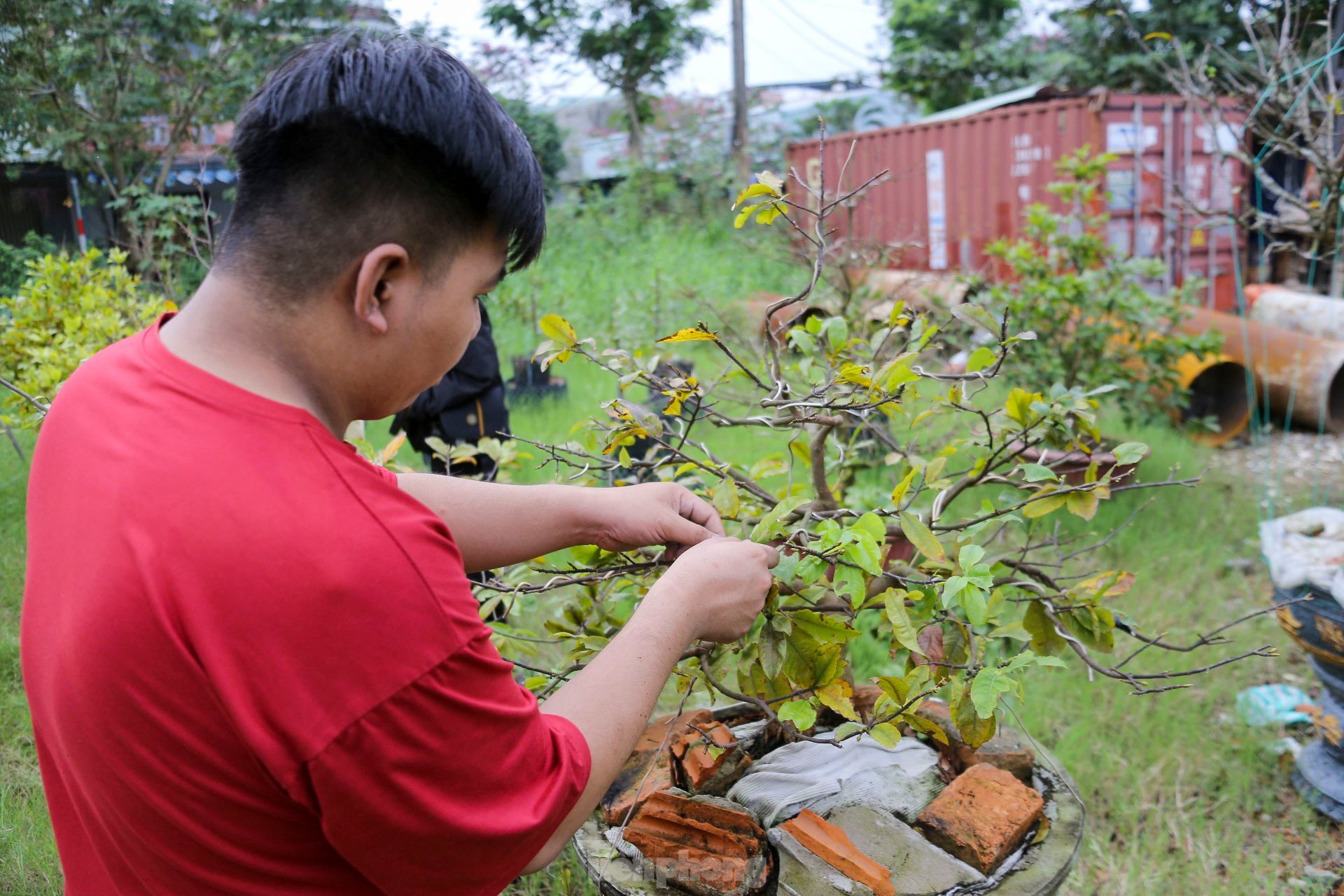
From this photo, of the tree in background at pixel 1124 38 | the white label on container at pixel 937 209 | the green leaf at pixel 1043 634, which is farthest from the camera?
the tree in background at pixel 1124 38

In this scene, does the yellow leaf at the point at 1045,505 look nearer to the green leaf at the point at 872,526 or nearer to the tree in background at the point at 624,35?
the green leaf at the point at 872,526

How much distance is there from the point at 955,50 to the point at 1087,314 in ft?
47.6

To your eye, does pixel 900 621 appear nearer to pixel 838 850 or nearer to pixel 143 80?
pixel 838 850

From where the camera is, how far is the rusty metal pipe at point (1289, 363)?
19.6ft

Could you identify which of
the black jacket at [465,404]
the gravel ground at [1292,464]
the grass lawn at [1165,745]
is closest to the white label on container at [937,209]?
the gravel ground at [1292,464]

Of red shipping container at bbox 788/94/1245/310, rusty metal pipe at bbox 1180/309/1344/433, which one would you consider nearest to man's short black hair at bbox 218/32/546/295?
rusty metal pipe at bbox 1180/309/1344/433

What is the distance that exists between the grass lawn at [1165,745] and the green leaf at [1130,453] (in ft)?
3.68

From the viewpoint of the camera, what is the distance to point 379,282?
963 millimetres

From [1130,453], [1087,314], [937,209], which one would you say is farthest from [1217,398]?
[1130,453]

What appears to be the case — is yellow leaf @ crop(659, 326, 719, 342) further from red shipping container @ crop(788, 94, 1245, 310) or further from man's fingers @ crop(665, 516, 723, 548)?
red shipping container @ crop(788, 94, 1245, 310)

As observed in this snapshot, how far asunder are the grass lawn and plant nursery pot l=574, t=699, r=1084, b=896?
2.52 feet

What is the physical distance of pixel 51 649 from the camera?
922mm

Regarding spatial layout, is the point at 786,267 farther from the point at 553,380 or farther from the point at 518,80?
the point at 518,80

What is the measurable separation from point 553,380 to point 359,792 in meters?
6.10
